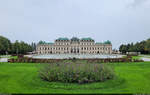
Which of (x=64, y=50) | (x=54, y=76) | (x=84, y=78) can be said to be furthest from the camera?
(x=64, y=50)

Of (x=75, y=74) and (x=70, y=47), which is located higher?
(x=70, y=47)

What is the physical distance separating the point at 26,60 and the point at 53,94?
61.5ft

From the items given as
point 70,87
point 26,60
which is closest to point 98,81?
point 70,87

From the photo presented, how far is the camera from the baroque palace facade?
96375 millimetres

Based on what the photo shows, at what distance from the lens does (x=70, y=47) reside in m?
95.9

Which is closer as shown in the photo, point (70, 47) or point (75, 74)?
point (75, 74)

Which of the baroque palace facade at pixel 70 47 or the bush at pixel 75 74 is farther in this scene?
the baroque palace facade at pixel 70 47

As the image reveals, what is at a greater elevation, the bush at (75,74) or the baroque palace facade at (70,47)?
the baroque palace facade at (70,47)

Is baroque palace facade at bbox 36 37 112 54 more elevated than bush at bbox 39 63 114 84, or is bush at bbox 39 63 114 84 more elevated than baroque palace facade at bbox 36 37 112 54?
baroque palace facade at bbox 36 37 112 54

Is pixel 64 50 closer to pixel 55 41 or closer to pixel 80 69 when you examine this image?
pixel 55 41

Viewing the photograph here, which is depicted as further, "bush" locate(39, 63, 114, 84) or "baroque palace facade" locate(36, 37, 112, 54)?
"baroque palace facade" locate(36, 37, 112, 54)

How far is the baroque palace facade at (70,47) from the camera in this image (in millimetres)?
96375

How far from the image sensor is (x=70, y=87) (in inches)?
312

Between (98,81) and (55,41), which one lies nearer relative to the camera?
(98,81)
